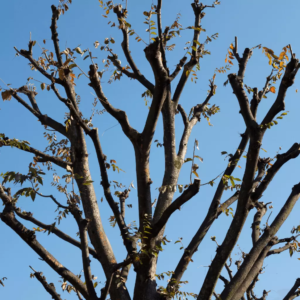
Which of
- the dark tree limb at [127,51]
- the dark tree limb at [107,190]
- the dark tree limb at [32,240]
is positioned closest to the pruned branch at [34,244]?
the dark tree limb at [32,240]

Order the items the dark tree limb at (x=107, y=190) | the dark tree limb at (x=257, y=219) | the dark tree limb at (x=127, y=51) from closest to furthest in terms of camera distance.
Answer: the dark tree limb at (x=107, y=190)
the dark tree limb at (x=257, y=219)
the dark tree limb at (x=127, y=51)

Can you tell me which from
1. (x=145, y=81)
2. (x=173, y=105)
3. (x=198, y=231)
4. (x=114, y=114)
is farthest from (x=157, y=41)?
(x=198, y=231)

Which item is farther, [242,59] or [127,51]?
[127,51]

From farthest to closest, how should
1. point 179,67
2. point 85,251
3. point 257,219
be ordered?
1. point 257,219
2. point 179,67
3. point 85,251

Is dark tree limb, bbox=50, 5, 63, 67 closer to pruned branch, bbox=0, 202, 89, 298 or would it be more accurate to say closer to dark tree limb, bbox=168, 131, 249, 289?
pruned branch, bbox=0, 202, 89, 298

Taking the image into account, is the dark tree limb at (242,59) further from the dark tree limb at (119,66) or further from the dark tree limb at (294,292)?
the dark tree limb at (294,292)

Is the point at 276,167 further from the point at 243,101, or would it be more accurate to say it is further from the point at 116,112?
the point at 116,112

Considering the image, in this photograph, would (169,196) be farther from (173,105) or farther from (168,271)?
(173,105)

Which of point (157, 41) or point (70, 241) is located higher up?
point (157, 41)

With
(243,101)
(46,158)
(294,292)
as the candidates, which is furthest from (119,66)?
(294,292)

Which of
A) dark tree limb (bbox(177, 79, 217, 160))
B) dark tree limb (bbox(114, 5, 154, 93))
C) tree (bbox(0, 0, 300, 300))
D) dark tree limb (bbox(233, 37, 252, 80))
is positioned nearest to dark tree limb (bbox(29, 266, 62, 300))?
tree (bbox(0, 0, 300, 300))

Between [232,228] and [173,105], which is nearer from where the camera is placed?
[232,228]

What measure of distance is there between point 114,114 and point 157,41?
104 centimetres

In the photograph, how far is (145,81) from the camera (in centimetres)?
521
